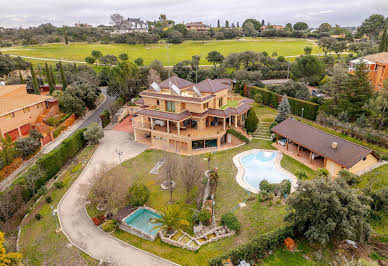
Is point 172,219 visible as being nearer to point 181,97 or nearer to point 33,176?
point 33,176

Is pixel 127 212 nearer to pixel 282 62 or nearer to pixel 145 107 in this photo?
pixel 145 107

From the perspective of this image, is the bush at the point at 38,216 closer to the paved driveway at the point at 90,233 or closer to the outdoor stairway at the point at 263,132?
the paved driveway at the point at 90,233

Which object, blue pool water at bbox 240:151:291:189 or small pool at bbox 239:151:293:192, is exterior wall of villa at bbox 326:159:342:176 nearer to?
small pool at bbox 239:151:293:192

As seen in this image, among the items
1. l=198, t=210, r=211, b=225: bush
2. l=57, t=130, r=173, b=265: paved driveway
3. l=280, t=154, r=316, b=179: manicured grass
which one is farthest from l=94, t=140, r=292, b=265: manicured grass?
l=280, t=154, r=316, b=179: manicured grass

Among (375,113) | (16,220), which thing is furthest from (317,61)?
(16,220)

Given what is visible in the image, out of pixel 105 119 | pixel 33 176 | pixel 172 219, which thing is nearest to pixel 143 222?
pixel 172 219

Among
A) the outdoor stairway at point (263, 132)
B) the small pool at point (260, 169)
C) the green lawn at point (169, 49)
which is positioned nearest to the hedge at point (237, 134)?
the outdoor stairway at point (263, 132)

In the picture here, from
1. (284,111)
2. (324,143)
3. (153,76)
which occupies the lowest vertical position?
(324,143)
